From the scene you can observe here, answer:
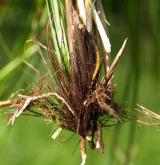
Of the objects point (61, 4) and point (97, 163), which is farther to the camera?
point (97, 163)

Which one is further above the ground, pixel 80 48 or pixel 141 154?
pixel 80 48

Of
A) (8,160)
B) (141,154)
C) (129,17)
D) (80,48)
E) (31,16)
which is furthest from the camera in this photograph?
(141,154)

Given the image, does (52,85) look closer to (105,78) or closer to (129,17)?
(105,78)

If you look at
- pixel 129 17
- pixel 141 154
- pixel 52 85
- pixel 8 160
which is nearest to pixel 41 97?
pixel 52 85

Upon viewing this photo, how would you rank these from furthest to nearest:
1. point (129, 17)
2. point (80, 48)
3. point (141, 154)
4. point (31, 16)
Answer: point (141, 154) → point (31, 16) → point (129, 17) → point (80, 48)

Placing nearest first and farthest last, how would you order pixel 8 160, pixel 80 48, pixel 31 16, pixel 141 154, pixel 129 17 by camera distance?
pixel 80 48
pixel 129 17
pixel 31 16
pixel 8 160
pixel 141 154

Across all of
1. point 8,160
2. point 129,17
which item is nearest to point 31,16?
point 129,17

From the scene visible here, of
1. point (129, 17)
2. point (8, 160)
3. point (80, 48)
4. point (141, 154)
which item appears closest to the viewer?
point (80, 48)

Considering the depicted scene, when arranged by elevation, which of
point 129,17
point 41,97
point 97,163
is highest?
point 129,17

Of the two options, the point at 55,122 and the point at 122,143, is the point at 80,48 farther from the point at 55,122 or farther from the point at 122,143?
the point at 122,143
